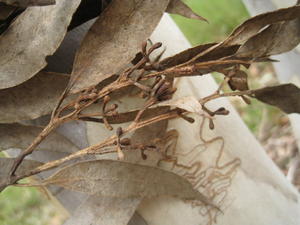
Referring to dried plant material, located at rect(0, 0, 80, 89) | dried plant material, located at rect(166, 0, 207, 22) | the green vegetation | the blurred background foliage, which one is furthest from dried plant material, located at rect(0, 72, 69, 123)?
the green vegetation

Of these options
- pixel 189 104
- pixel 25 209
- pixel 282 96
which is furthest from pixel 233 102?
pixel 189 104

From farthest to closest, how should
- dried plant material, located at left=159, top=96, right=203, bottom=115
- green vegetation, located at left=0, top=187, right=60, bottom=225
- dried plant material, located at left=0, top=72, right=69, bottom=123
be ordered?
green vegetation, located at left=0, top=187, right=60, bottom=225
dried plant material, located at left=0, top=72, right=69, bottom=123
dried plant material, located at left=159, top=96, right=203, bottom=115

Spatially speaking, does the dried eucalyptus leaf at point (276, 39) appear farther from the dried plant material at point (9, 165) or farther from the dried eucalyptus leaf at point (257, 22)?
the dried plant material at point (9, 165)

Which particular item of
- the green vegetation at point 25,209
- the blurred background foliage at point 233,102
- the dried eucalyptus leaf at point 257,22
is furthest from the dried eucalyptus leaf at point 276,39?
the green vegetation at point 25,209

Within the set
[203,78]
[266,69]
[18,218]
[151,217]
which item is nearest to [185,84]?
[203,78]

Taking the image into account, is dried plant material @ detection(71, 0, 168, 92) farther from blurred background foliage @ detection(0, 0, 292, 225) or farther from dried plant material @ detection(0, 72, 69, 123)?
blurred background foliage @ detection(0, 0, 292, 225)

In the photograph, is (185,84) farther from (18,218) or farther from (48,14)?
(18,218)

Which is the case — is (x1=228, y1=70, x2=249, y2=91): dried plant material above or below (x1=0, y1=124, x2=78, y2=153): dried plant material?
below
